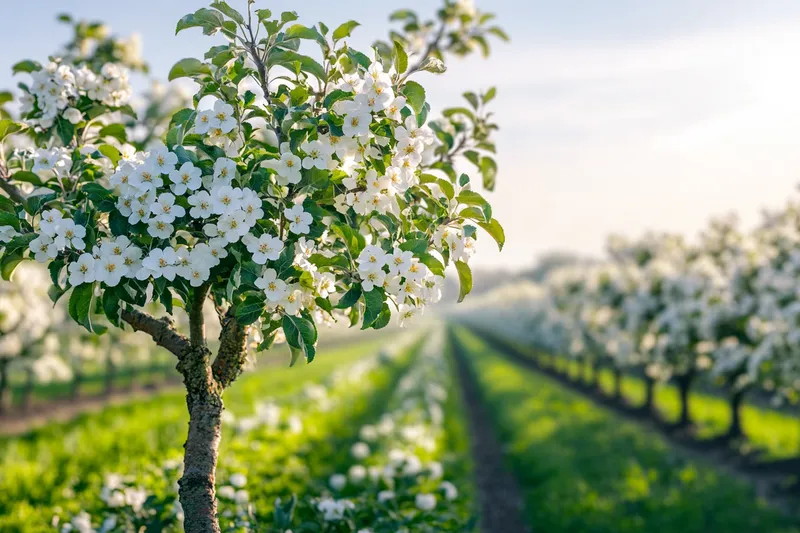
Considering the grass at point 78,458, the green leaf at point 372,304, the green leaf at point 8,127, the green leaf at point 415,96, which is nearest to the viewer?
the green leaf at point 372,304

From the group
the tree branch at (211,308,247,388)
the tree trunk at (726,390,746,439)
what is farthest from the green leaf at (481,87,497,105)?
Answer: the tree trunk at (726,390,746,439)

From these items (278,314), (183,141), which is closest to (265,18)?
(183,141)

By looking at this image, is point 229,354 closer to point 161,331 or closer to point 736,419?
point 161,331

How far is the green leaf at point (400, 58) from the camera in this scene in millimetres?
2656

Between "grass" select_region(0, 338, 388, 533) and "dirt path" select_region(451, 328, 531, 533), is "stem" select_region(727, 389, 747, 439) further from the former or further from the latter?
"grass" select_region(0, 338, 388, 533)

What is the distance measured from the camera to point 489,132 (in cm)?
382

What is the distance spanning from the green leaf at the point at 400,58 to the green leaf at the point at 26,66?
222 centimetres

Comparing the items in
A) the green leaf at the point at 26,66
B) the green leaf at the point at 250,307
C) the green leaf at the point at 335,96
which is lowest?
the green leaf at the point at 250,307

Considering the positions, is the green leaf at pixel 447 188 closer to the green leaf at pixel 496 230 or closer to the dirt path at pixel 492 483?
the green leaf at pixel 496 230

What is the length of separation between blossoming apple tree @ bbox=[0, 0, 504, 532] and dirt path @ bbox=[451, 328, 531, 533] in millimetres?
3670

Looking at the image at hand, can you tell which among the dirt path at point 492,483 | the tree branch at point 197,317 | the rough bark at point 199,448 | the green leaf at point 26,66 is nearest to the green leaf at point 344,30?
the tree branch at point 197,317

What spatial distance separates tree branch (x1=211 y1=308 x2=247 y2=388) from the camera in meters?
3.08

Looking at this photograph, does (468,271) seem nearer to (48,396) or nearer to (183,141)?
(183,141)

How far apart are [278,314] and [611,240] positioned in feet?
71.9
